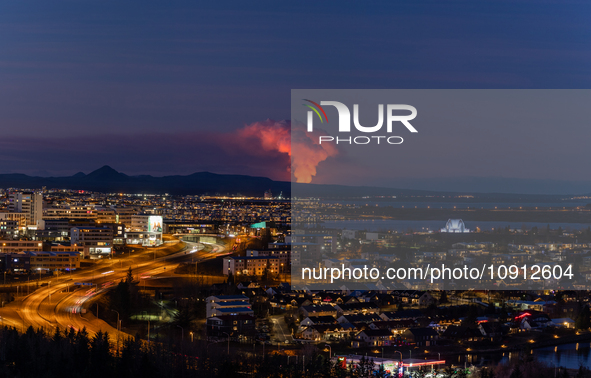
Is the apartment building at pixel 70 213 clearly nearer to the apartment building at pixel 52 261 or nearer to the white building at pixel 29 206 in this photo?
the white building at pixel 29 206

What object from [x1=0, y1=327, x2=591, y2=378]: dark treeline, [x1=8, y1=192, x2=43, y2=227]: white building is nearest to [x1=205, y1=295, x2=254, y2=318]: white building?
[x1=0, y1=327, x2=591, y2=378]: dark treeline

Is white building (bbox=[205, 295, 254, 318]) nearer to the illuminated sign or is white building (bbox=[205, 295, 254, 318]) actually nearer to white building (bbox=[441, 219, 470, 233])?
white building (bbox=[441, 219, 470, 233])

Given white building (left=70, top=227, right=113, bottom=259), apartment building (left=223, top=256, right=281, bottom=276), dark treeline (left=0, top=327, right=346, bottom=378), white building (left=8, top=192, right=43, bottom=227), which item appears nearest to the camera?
dark treeline (left=0, top=327, right=346, bottom=378)

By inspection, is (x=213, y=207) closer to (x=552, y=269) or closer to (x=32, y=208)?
(x=32, y=208)

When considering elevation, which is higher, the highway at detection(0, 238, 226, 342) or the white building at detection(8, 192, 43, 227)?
the white building at detection(8, 192, 43, 227)

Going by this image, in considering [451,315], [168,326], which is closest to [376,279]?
[451,315]

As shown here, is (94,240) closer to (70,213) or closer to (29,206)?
(29,206)

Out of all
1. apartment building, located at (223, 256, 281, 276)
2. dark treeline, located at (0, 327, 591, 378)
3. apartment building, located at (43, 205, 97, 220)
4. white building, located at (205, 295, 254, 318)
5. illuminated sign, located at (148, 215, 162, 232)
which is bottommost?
dark treeline, located at (0, 327, 591, 378)

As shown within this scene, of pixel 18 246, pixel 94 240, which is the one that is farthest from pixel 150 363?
pixel 94 240

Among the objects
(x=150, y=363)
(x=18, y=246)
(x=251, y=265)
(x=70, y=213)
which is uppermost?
(x=70, y=213)
